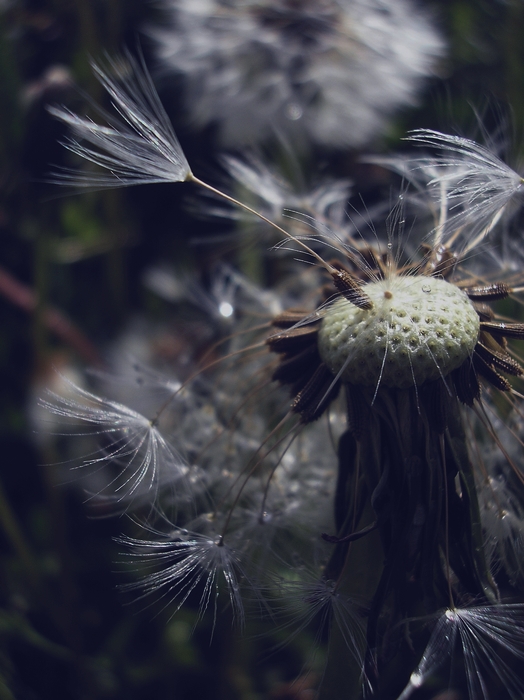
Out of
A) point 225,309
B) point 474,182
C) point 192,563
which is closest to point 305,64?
point 225,309

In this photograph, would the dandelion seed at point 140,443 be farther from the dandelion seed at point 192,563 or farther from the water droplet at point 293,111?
the water droplet at point 293,111

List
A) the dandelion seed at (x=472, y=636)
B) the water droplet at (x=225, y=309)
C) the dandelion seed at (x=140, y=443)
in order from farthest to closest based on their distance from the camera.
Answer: the water droplet at (x=225, y=309)
the dandelion seed at (x=140, y=443)
the dandelion seed at (x=472, y=636)

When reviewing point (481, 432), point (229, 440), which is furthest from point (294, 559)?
point (481, 432)

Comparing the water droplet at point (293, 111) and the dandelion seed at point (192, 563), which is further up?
the water droplet at point (293, 111)

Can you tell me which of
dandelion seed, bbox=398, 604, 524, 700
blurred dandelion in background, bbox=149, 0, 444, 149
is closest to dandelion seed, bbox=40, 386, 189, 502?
dandelion seed, bbox=398, 604, 524, 700

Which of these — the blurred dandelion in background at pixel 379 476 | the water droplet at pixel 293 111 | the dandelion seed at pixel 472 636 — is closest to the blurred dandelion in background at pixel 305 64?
the water droplet at pixel 293 111
